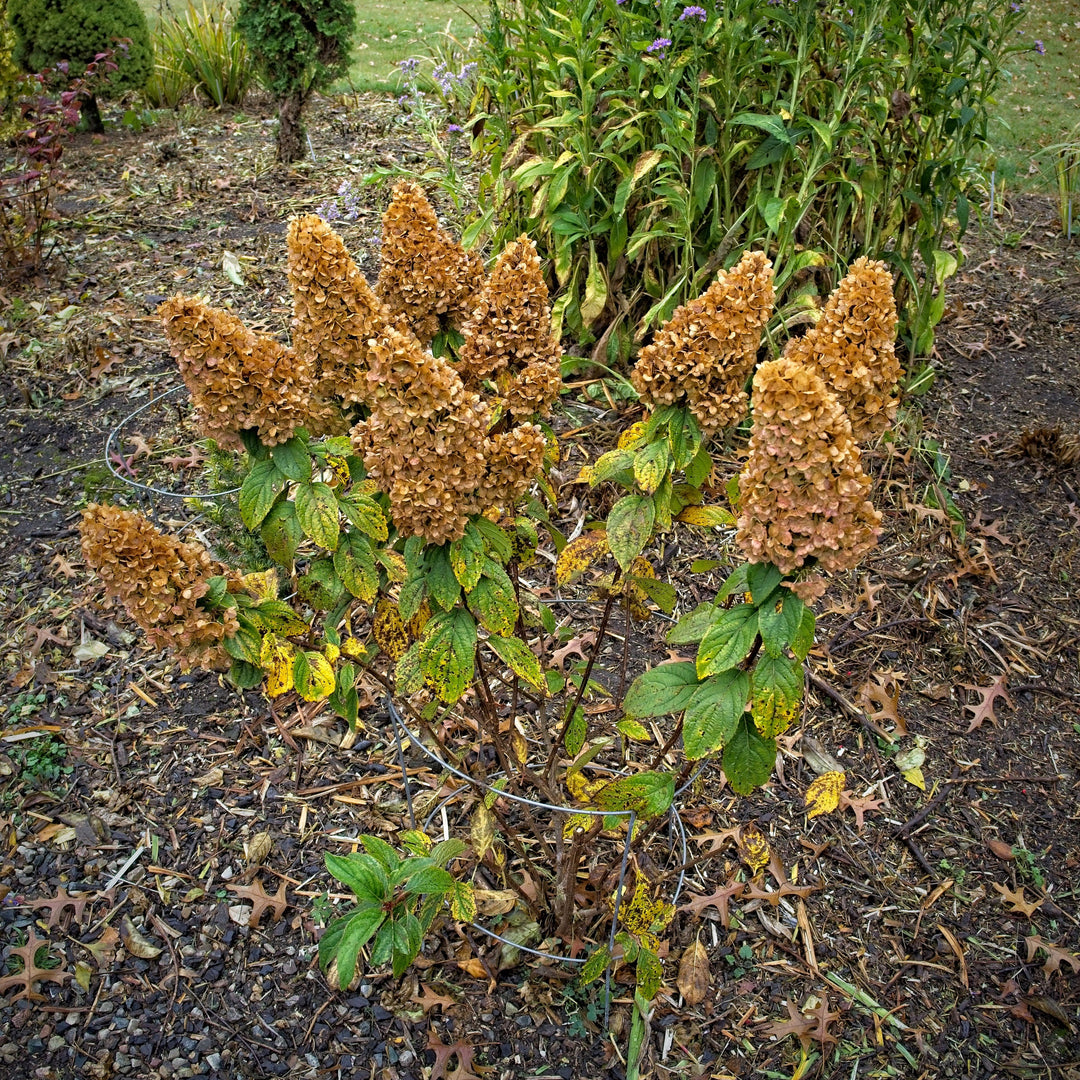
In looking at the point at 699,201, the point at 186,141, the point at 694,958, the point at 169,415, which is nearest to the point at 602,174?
the point at 699,201

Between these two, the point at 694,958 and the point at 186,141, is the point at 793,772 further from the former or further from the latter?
the point at 186,141

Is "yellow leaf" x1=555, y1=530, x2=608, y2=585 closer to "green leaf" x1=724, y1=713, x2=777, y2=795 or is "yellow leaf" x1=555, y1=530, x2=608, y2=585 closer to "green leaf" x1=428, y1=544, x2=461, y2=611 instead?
"green leaf" x1=428, y1=544, x2=461, y2=611

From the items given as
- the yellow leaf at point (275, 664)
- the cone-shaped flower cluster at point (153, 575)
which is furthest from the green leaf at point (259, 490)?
the yellow leaf at point (275, 664)

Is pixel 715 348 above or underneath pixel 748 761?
above

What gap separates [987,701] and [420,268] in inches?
92.8

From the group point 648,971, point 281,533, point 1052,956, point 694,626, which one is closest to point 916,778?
point 1052,956

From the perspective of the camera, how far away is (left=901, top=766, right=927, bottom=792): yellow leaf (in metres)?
2.79

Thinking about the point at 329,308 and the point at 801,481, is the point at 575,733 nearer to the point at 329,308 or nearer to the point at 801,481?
the point at 801,481

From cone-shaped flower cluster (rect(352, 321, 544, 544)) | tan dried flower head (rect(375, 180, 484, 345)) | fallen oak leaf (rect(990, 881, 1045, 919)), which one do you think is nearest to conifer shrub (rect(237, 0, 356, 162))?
tan dried flower head (rect(375, 180, 484, 345))

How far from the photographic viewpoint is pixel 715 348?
168cm

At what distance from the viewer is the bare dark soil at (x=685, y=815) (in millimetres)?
2180

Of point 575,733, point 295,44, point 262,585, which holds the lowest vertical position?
point 575,733

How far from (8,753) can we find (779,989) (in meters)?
2.35

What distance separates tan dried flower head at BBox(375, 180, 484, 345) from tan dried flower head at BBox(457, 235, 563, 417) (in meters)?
0.13
